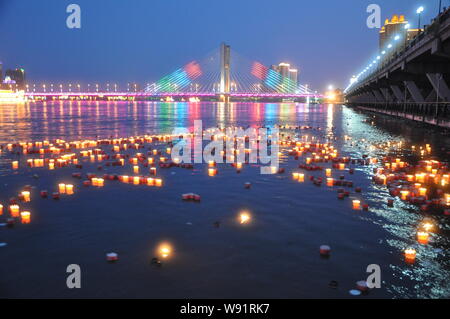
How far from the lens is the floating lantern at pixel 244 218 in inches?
304

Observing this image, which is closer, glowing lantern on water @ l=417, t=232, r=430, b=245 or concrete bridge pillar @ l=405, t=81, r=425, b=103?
glowing lantern on water @ l=417, t=232, r=430, b=245

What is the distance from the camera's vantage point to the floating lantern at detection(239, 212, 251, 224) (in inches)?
304

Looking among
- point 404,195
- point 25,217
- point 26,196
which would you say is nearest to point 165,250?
point 25,217

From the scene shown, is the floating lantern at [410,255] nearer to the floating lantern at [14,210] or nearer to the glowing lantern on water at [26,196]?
the floating lantern at [14,210]

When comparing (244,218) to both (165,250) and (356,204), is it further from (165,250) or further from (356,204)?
(356,204)

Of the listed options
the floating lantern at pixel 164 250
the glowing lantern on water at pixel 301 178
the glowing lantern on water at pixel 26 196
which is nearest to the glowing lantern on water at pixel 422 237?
the floating lantern at pixel 164 250

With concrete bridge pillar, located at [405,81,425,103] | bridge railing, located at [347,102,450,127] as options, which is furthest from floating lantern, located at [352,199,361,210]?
concrete bridge pillar, located at [405,81,425,103]

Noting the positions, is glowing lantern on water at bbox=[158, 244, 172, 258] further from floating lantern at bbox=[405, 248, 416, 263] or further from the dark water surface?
floating lantern at bbox=[405, 248, 416, 263]

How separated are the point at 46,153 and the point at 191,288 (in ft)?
44.6

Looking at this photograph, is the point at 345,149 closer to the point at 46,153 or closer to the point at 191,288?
the point at 46,153

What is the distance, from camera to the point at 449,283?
524 centimetres

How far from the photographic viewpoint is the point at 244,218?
25.8 feet

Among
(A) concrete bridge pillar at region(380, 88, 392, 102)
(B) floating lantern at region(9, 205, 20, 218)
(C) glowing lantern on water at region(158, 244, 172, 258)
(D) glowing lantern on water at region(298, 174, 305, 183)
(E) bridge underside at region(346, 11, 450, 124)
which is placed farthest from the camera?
(A) concrete bridge pillar at region(380, 88, 392, 102)
